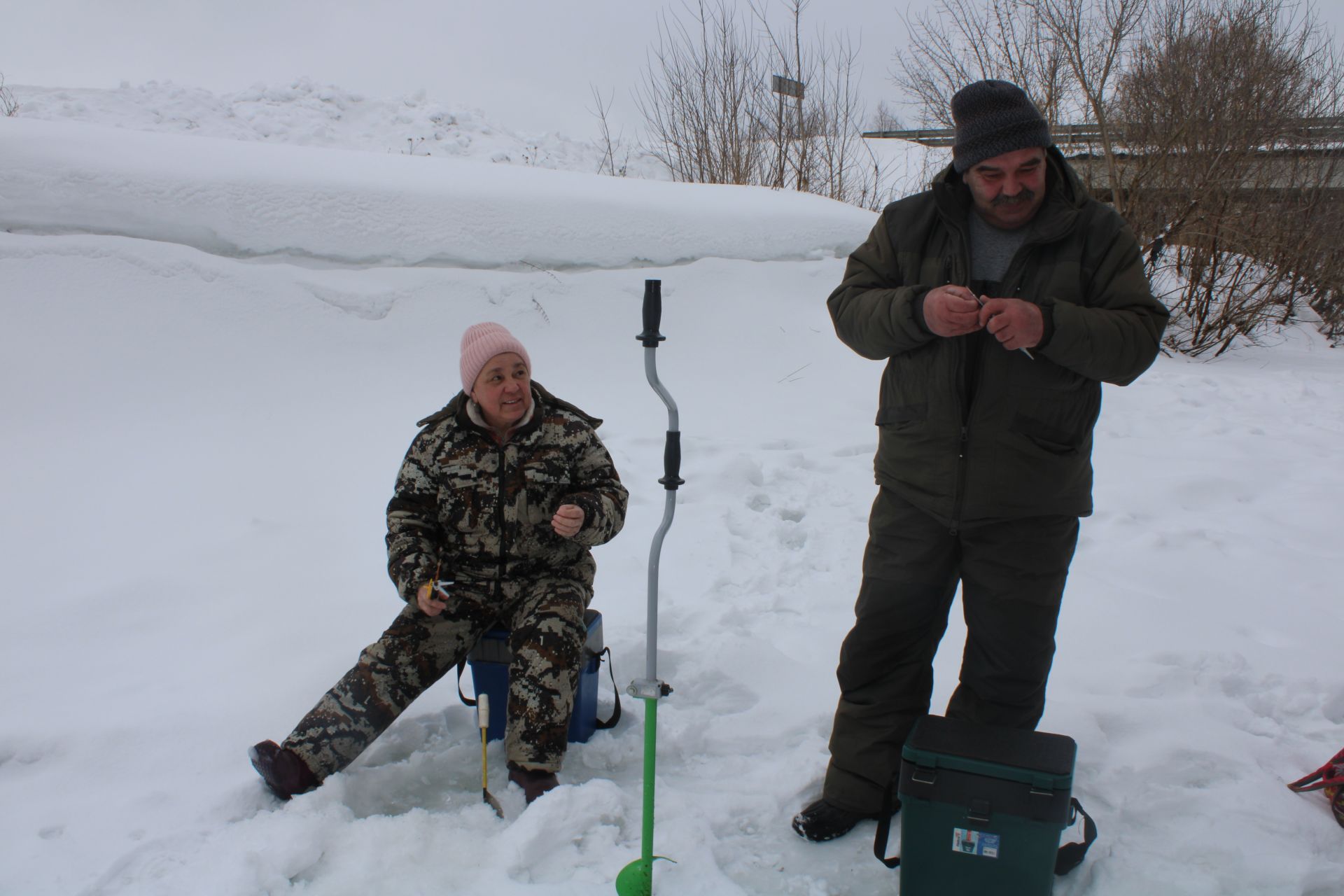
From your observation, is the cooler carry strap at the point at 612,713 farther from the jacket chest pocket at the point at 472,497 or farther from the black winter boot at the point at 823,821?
the black winter boot at the point at 823,821

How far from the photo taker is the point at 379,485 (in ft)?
12.4

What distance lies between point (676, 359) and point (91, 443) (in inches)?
121

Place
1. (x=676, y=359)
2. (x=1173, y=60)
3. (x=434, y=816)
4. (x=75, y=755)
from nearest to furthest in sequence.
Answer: (x=434, y=816) → (x=75, y=755) → (x=676, y=359) → (x=1173, y=60)

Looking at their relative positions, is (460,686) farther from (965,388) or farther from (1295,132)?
(1295,132)

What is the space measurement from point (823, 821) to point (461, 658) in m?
1.00

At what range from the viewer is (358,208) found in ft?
16.2

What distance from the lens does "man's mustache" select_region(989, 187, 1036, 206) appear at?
1.78m

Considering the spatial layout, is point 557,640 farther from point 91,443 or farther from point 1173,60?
point 1173,60

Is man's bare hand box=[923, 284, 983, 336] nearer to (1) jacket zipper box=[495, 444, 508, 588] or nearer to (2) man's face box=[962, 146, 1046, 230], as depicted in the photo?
(2) man's face box=[962, 146, 1046, 230]

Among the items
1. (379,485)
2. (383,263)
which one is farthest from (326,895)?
(383,263)

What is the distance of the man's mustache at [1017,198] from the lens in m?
1.78

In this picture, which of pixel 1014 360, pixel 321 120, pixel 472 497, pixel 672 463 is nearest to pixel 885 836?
pixel 672 463

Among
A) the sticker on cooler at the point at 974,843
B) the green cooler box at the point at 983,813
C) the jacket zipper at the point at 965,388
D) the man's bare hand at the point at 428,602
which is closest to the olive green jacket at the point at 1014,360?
the jacket zipper at the point at 965,388

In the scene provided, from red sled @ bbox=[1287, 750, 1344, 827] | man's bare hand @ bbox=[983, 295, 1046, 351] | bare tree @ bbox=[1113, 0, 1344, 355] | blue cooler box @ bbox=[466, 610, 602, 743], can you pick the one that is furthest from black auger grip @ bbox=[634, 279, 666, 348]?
bare tree @ bbox=[1113, 0, 1344, 355]
